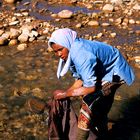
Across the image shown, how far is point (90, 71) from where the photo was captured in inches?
156

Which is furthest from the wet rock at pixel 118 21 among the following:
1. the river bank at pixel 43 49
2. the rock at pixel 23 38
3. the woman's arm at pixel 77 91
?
the woman's arm at pixel 77 91

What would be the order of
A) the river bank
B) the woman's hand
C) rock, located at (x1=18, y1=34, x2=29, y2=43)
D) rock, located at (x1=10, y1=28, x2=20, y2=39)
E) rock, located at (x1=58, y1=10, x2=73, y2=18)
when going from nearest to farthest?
the woman's hand < the river bank < rock, located at (x1=18, y1=34, x2=29, y2=43) < rock, located at (x1=10, y1=28, x2=20, y2=39) < rock, located at (x1=58, y1=10, x2=73, y2=18)

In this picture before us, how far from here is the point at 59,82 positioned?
749 centimetres

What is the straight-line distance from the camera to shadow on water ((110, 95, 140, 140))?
5.96m

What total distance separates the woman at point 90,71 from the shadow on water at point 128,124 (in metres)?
1.15

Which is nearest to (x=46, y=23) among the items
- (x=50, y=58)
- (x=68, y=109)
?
(x=50, y=58)

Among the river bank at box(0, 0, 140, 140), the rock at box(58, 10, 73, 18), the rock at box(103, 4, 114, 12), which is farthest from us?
the rock at box(103, 4, 114, 12)

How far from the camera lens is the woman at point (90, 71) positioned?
3.97m

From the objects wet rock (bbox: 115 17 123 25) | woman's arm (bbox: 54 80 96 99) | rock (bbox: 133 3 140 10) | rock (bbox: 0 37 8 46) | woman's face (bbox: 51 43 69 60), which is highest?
woman's face (bbox: 51 43 69 60)

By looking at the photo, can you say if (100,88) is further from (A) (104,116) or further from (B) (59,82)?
(B) (59,82)

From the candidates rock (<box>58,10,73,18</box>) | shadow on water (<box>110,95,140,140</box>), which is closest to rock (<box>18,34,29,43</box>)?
rock (<box>58,10,73,18</box>)

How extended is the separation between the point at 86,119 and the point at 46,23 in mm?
6054

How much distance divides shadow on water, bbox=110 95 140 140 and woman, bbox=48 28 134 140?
3.78 feet

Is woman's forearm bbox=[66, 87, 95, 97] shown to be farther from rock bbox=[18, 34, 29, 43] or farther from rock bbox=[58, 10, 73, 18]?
rock bbox=[58, 10, 73, 18]
